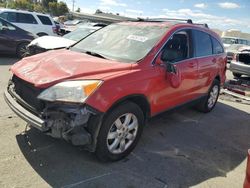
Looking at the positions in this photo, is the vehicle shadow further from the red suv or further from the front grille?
the front grille

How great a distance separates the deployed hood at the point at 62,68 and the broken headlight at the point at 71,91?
0.30ft

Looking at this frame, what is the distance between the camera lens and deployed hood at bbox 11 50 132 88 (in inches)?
143

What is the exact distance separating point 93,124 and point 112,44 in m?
1.70

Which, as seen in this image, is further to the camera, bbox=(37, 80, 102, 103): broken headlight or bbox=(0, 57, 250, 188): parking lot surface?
bbox=(0, 57, 250, 188): parking lot surface

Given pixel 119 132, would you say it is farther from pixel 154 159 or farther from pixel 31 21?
pixel 31 21

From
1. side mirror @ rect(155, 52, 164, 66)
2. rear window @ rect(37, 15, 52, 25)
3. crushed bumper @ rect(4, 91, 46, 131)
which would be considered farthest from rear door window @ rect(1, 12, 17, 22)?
side mirror @ rect(155, 52, 164, 66)

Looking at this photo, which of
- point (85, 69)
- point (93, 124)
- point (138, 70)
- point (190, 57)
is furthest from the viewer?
point (190, 57)

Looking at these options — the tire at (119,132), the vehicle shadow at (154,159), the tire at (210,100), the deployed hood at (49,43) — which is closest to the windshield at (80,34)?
the deployed hood at (49,43)

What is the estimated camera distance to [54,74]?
3.69 metres

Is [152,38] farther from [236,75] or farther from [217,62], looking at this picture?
[236,75]

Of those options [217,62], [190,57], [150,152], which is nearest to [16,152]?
[150,152]

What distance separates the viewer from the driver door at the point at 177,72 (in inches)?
176

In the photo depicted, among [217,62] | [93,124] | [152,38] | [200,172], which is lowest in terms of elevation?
[200,172]

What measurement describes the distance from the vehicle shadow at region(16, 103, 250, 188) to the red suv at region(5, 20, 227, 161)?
271 mm
